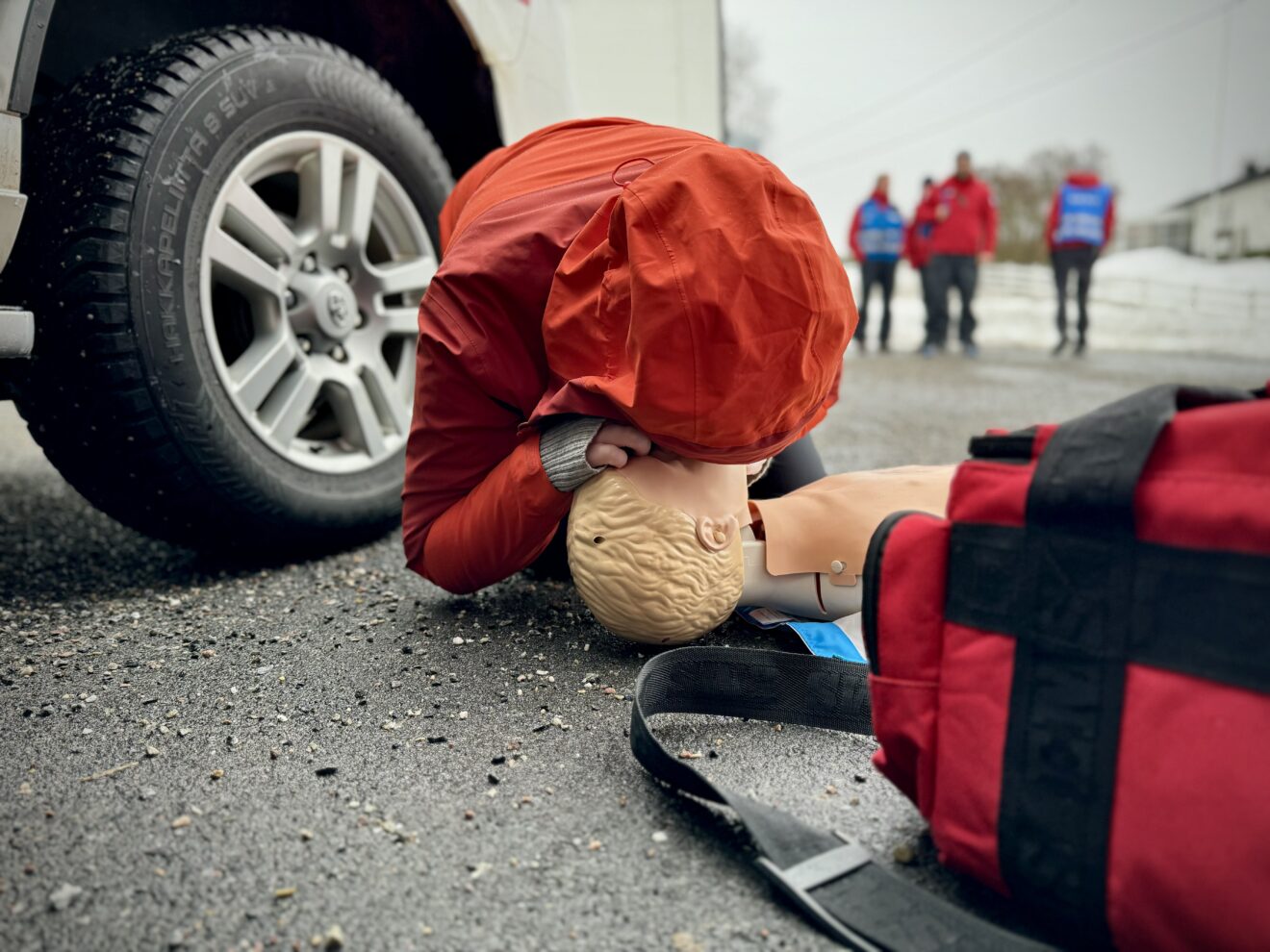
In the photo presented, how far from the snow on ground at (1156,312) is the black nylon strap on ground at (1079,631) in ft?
28.4

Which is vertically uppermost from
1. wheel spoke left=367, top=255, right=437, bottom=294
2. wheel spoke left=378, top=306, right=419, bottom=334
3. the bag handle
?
wheel spoke left=367, top=255, right=437, bottom=294

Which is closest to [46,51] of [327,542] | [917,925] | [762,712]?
[327,542]

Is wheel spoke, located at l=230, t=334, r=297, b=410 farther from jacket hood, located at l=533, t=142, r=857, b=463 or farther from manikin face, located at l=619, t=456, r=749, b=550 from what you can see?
manikin face, located at l=619, t=456, r=749, b=550

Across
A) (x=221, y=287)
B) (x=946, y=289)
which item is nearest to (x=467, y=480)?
(x=221, y=287)

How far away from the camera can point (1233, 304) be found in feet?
30.9

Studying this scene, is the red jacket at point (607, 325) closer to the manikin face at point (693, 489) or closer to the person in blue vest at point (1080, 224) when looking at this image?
the manikin face at point (693, 489)

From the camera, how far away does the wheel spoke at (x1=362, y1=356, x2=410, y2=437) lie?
7.36 feet

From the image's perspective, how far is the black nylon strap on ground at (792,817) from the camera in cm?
89

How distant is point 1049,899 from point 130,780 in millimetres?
1050

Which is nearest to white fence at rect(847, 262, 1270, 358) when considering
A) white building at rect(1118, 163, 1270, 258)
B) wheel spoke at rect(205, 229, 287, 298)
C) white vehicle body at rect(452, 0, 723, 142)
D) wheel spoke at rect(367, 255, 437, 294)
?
white building at rect(1118, 163, 1270, 258)

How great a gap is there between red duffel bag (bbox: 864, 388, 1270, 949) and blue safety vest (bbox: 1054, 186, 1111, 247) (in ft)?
26.1

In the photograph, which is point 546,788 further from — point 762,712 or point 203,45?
point 203,45

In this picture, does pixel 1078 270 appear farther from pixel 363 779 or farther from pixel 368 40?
pixel 363 779

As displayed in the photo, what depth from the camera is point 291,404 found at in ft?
6.63
